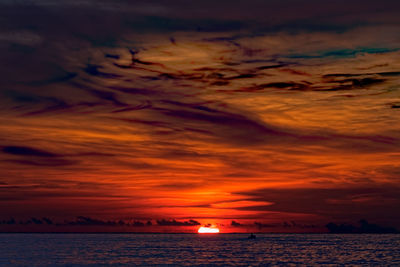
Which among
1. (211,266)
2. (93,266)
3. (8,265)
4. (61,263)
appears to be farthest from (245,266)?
(8,265)

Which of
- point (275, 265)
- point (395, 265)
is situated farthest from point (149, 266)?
point (395, 265)

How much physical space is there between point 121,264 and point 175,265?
1233 centimetres

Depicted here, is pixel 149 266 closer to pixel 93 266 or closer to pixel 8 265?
pixel 93 266

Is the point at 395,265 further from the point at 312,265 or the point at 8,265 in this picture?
the point at 8,265

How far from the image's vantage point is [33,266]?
96.8 metres

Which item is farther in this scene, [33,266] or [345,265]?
[345,265]

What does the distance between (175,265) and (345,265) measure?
3702 centimetres

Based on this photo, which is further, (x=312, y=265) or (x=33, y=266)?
(x=312, y=265)

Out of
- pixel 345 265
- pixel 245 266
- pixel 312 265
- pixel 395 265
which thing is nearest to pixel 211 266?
pixel 245 266

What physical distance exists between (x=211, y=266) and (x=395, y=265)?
132 ft

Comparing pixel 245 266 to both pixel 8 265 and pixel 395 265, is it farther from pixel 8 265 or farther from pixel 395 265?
pixel 8 265

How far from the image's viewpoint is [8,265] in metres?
99.3

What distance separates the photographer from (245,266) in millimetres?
99500

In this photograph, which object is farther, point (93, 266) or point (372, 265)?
point (372, 265)
